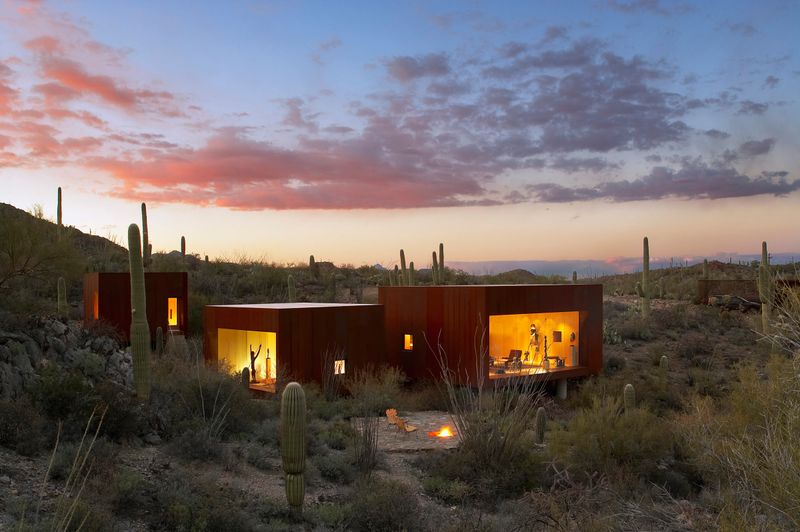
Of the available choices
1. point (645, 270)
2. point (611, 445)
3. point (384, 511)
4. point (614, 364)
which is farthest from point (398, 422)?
point (645, 270)

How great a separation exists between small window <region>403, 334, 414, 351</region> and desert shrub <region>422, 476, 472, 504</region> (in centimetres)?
937

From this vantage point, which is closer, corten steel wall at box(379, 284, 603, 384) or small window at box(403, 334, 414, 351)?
corten steel wall at box(379, 284, 603, 384)

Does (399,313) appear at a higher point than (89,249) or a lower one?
lower

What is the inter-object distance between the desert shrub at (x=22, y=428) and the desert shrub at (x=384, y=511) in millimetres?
4207

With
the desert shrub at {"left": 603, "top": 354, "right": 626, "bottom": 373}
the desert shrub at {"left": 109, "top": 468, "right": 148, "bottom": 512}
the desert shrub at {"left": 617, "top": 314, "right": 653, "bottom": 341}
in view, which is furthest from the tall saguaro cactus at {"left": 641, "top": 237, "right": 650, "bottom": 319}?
the desert shrub at {"left": 109, "top": 468, "right": 148, "bottom": 512}

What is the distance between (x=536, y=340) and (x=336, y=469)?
11.2 m

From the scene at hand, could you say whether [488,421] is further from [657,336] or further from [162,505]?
[657,336]

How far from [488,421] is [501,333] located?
9.57 meters

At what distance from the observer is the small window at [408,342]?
20.2m

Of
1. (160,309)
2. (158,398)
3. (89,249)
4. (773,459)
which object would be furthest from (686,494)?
(89,249)

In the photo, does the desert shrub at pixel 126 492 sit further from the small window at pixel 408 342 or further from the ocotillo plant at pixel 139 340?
the small window at pixel 408 342

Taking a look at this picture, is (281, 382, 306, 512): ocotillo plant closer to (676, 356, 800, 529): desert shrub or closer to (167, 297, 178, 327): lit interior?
(676, 356, 800, 529): desert shrub

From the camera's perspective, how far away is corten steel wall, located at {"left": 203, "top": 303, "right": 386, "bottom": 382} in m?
16.7

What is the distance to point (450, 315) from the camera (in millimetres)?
19109
